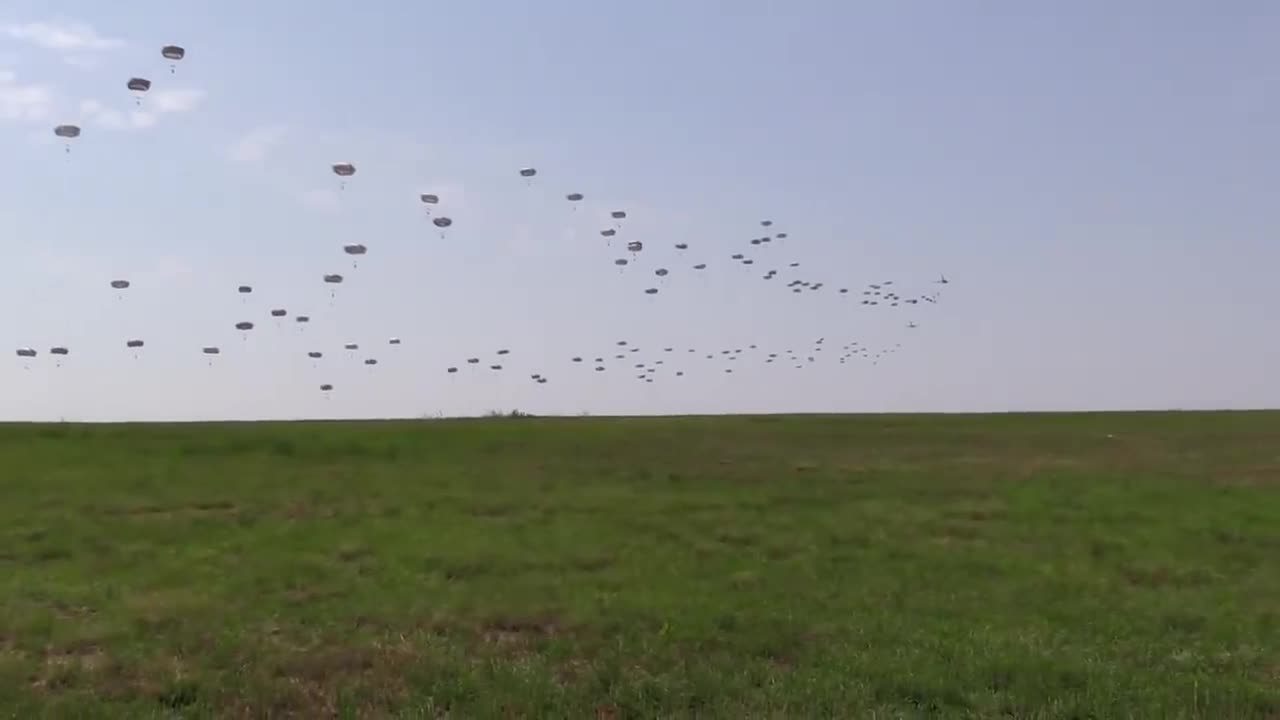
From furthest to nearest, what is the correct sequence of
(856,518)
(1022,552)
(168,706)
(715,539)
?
(856,518)
(715,539)
(1022,552)
(168,706)

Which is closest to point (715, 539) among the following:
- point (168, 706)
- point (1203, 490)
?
point (168, 706)

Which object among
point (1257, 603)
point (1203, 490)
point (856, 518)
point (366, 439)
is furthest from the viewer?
point (366, 439)

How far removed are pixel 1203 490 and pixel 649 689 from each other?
32.1m

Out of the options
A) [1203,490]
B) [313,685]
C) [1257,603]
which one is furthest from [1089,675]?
[1203,490]

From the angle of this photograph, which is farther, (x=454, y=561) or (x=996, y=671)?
(x=454, y=561)

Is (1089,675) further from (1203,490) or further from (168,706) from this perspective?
(1203,490)

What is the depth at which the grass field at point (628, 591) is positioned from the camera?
15.6 metres

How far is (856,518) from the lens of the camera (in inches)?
1328

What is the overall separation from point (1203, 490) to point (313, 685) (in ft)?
114

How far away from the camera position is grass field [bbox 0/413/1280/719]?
1559cm

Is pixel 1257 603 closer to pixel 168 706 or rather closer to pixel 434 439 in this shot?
pixel 168 706

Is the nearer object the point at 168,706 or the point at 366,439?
the point at 168,706

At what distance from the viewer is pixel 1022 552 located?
28.0 meters

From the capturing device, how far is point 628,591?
22.6m
